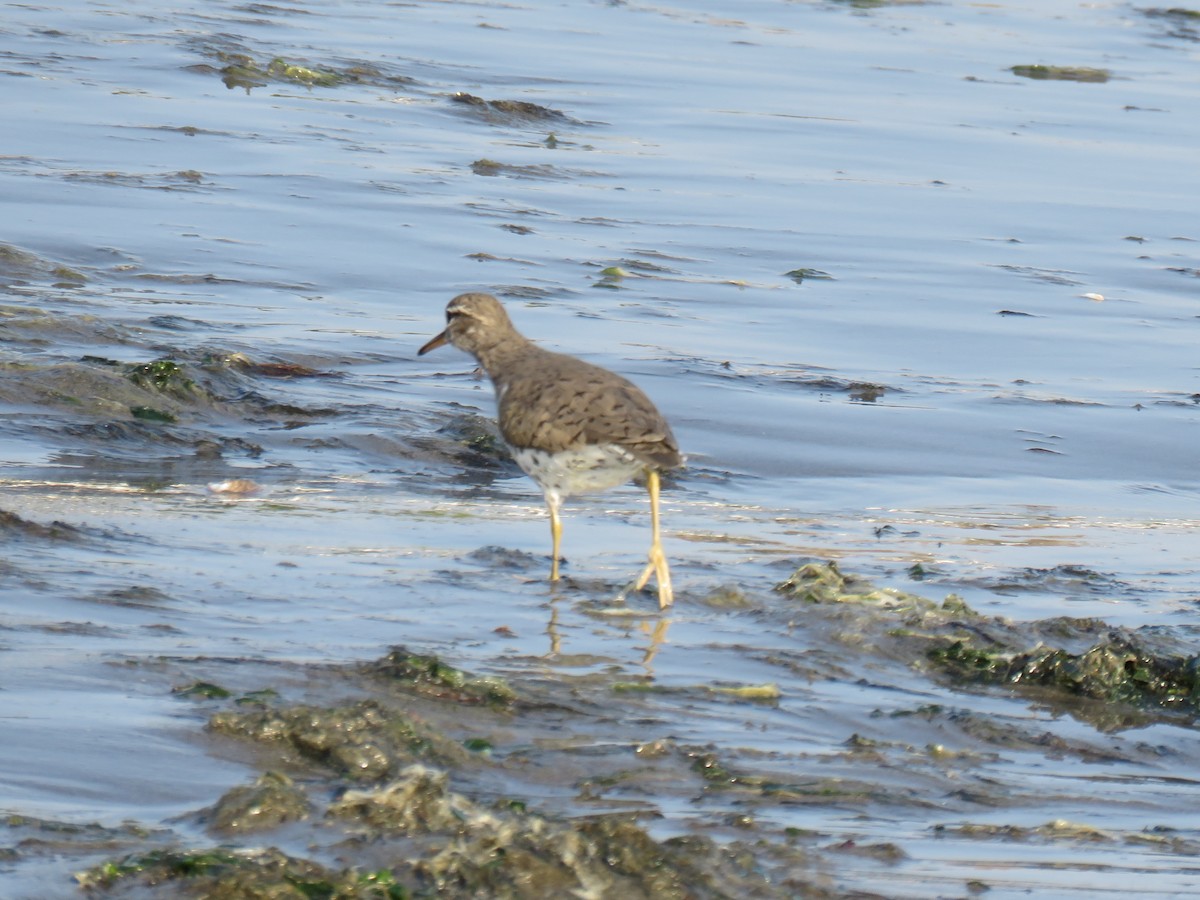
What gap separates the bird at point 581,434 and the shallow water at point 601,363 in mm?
209

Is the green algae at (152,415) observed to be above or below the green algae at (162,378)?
below

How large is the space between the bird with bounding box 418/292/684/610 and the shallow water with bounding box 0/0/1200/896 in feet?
0.68

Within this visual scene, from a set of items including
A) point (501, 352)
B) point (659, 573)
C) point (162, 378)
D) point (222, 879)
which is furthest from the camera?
point (162, 378)

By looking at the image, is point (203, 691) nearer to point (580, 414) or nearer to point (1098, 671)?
point (580, 414)

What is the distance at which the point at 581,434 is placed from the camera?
552 centimetres

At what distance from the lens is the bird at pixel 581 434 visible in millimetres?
5477

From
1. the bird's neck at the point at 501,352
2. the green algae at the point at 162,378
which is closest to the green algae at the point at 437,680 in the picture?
the bird's neck at the point at 501,352

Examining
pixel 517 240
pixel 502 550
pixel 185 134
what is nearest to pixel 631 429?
pixel 502 550

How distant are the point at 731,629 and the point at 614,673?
2.14 feet

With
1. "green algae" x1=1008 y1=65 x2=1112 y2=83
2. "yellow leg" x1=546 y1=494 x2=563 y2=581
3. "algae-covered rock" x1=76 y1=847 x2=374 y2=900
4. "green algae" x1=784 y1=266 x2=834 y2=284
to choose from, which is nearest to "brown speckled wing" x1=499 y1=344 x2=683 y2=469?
"yellow leg" x1=546 y1=494 x2=563 y2=581

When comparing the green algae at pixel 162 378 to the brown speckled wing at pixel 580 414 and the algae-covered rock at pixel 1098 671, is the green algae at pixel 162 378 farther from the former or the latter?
the algae-covered rock at pixel 1098 671

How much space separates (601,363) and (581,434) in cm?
270

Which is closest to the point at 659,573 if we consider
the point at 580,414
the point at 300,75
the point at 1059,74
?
the point at 580,414

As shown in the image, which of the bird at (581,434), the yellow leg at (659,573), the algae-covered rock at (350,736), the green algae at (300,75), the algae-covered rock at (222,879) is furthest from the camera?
the green algae at (300,75)
